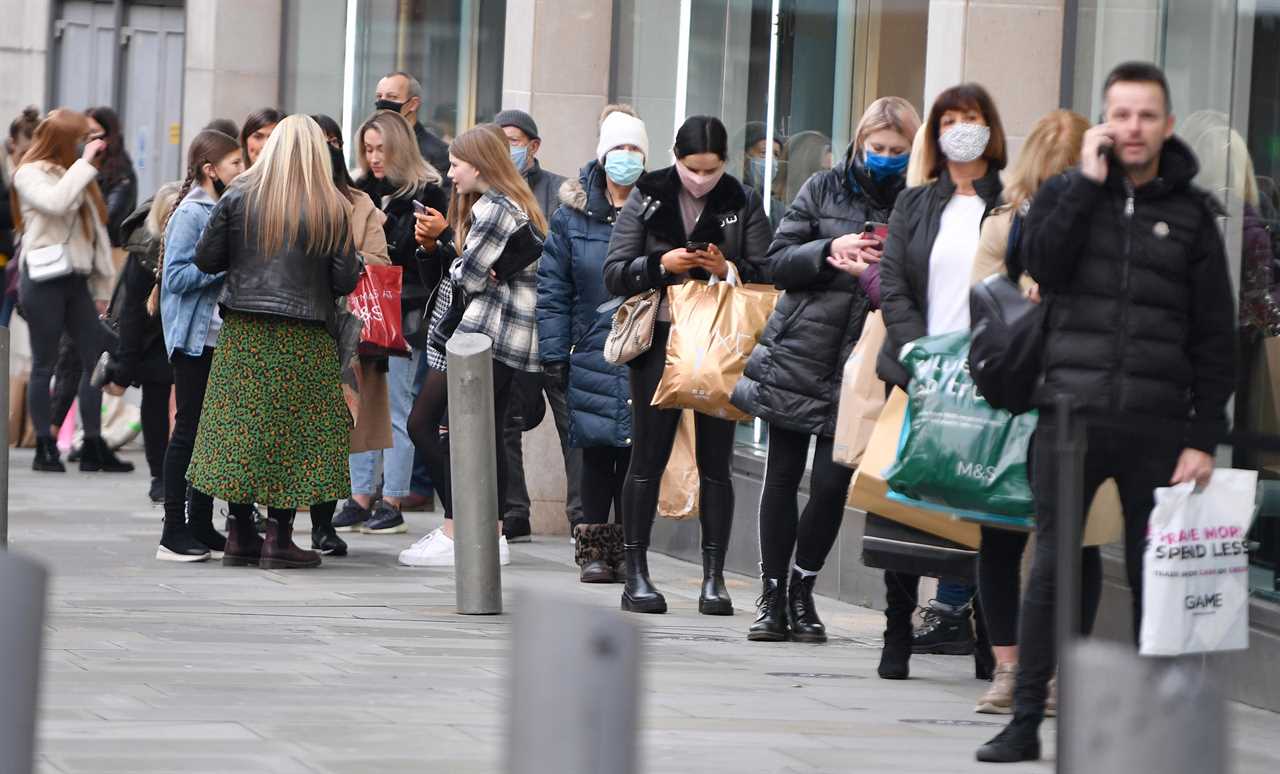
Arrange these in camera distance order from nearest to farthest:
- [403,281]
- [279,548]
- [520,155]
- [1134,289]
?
1. [1134,289]
2. [279,548]
3. [520,155]
4. [403,281]

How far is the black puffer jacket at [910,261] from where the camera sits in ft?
24.1

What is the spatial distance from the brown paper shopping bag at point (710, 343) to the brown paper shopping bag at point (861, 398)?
84 cm

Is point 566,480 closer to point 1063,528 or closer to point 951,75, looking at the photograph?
point 951,75

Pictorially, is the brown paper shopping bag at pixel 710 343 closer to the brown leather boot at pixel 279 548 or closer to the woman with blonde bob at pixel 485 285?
the woman with blonde bob at pixel 485 285

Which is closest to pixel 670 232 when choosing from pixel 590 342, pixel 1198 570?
pixel 590 342

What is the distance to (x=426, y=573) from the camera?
10383mm

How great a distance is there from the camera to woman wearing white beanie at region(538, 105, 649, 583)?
999cm

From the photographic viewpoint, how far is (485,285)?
10312 mm

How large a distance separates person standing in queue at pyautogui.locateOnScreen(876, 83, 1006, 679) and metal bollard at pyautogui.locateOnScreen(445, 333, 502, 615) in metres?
1.91

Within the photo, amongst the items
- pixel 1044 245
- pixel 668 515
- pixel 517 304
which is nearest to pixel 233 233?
pixel 517 304

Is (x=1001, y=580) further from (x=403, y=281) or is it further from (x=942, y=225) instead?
(x=403, y=281)

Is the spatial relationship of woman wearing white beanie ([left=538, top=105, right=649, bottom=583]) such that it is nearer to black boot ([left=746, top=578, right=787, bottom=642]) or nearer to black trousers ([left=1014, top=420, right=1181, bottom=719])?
black boot ([left=746, top=578, right=787, bottom=642])

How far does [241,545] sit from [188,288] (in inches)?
45.0

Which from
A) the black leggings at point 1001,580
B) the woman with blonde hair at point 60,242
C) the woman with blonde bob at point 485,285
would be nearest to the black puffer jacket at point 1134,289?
the black leggings at point 1001,580
